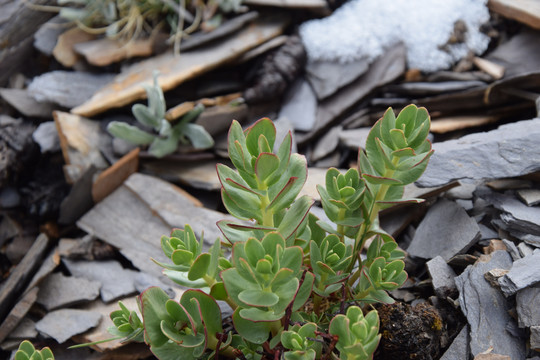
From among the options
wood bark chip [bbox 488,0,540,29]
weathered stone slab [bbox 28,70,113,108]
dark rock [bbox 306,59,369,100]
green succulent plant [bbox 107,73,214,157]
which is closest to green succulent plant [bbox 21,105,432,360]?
green succulent plant [bbox 107,73,214,157]

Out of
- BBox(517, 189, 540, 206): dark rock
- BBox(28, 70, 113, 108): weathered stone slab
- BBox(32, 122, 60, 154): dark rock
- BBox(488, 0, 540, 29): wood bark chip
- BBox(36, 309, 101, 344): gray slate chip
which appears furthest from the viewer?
BBox(28, 70, 113, 108): weathered stone slab

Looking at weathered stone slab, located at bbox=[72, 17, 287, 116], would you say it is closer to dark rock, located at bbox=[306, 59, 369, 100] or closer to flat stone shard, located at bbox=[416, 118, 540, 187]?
dark rock, located at bbox=[306, 59, 369, 100]

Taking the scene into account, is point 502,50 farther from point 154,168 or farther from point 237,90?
point 154,168

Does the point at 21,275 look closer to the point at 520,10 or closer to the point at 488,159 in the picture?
the point at 488,159

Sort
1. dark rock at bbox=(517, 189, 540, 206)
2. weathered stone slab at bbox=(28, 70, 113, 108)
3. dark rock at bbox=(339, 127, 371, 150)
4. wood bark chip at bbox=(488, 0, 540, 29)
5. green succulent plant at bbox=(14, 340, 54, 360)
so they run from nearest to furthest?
green succulent plant at bbox=(14, 340, 54, 360), dark rock at bbox=(517, 189, 540, 206), dark rock at bbox=(339, 127, 371, 150), wood bark chip at bbox=(488, 0, 540, 29), weathered stone slab at bbox=(28, 70, 113, 108)

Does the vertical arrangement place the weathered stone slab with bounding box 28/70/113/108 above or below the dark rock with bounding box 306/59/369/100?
above

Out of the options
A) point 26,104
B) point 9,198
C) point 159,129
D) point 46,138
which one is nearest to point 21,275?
point 9,198

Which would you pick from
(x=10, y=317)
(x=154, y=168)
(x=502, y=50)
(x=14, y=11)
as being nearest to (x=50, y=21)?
(x=14, y=11)
